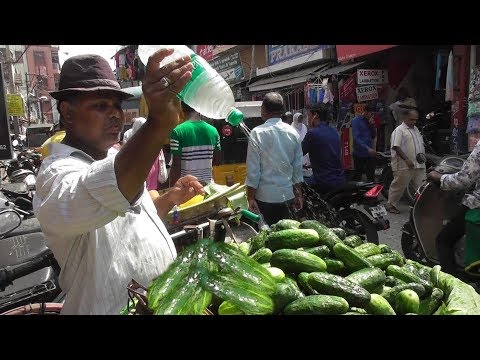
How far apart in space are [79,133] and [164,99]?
27.3 inches

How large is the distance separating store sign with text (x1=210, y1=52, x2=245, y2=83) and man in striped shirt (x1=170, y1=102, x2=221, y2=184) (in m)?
14.5

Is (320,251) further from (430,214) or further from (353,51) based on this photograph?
(353,51)

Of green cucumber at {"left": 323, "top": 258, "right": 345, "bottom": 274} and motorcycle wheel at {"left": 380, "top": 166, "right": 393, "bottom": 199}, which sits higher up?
green cucumber at {"left": 323, "top": 258, "right": 345, "bottom": 274}

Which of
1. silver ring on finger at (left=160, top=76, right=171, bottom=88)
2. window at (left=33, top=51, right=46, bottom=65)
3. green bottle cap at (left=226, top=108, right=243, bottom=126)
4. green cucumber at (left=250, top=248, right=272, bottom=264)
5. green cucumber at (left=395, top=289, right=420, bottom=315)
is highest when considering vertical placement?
window at (left=33, top=51, right=46, bottom=65)

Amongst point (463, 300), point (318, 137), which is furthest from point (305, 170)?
point (463, 300)

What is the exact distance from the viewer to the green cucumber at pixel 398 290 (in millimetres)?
1851

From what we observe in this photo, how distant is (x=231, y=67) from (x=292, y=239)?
61.1 feet

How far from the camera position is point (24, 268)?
323cm

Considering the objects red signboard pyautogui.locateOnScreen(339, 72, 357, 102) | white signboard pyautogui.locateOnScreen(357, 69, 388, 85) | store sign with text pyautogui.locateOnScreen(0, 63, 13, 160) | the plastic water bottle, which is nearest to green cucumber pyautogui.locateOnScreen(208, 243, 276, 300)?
the plastic water bottle

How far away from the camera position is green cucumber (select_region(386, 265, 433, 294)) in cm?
201

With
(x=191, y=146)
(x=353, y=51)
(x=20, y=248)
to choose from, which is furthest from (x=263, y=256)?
(x=353, y=51)

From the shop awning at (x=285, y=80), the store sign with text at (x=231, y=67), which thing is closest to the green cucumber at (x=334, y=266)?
the shop awning at (x=285, y=80)

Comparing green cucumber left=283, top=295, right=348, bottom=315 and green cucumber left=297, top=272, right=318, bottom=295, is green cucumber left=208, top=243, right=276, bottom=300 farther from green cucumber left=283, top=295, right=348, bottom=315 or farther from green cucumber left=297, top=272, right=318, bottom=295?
green cucumber left=297, top=272, right=318, bottom=295
